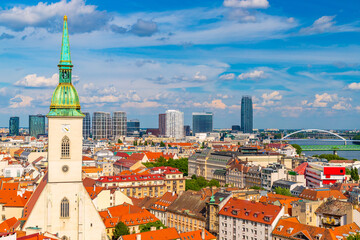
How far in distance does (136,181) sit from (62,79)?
6498cm

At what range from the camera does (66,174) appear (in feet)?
181

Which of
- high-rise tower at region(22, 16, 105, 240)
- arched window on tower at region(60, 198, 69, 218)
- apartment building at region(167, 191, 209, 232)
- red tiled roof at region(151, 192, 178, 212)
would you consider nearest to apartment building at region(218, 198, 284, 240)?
apartment building at region(167, 191, 209, 232)

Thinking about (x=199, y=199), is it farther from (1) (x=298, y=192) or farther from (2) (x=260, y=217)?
(1) (x=298, y=192)

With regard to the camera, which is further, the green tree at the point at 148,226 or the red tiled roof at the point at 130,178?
the red tiled roof at the point at 130,178

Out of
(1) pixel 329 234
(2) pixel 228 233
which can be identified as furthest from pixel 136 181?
(1) pixel 329 234

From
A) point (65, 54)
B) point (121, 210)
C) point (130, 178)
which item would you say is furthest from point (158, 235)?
point (130, 178)

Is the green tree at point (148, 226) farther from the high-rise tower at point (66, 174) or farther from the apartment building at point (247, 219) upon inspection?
the high-rise tower at point (66, 174)

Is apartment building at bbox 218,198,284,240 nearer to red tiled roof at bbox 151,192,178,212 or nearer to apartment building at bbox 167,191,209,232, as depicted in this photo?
apartment building at bbox 167,191,209,232

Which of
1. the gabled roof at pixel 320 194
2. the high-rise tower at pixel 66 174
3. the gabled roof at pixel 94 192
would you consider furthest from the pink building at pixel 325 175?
the high-rise tower at pixel 66 174

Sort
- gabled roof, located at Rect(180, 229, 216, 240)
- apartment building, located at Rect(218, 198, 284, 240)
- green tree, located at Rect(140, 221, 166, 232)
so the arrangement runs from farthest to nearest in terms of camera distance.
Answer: green tree, located at Rect(140, 221, 166, 232) → apartment building, located at Rect(218, 198, 284, 240) → gabled roof, located at Rect(180, 229, 216, 240)

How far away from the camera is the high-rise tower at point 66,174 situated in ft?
179

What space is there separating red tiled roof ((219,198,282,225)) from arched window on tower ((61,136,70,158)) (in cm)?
3081

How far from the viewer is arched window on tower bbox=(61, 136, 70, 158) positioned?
55.1 meters

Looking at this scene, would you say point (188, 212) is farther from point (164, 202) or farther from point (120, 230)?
point (120, 230)
